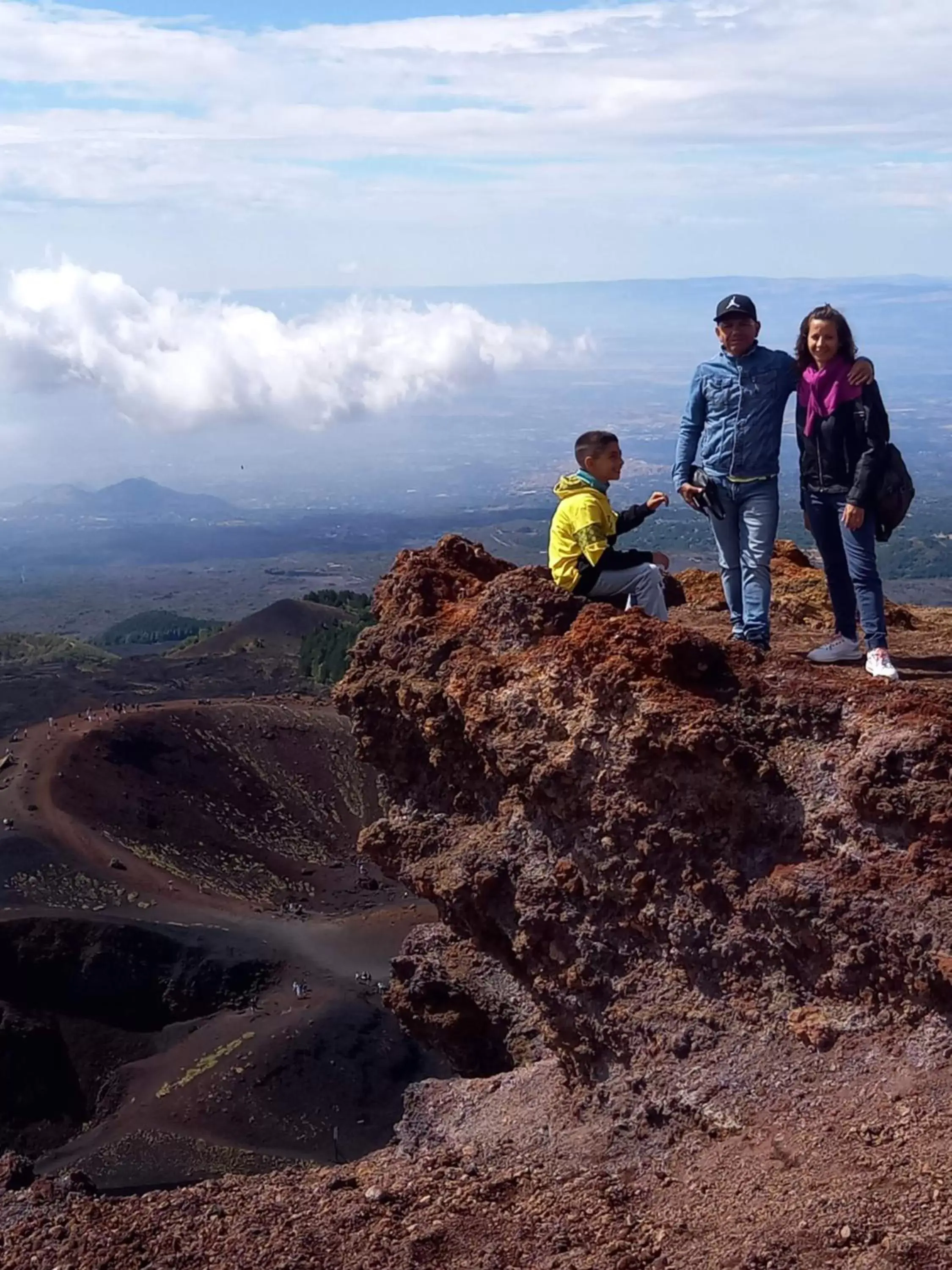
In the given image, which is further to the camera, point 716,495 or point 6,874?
point 6,874

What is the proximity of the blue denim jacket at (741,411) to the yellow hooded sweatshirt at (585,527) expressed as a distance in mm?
599

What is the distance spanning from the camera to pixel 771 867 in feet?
29.2

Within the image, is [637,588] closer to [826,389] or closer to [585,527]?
[585,527]

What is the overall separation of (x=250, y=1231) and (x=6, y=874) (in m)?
29.8

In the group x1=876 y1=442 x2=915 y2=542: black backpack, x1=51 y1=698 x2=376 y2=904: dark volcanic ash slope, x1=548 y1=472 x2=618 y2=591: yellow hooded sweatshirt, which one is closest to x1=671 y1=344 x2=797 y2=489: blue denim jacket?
x1=548 y1=472 x2=618 y2=591: yellow hooded sweatshirt

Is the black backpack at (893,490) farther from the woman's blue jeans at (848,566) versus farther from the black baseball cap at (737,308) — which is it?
the black baseball cap at (737,308)

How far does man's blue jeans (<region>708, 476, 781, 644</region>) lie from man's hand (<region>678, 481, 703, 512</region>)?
0.55 feet

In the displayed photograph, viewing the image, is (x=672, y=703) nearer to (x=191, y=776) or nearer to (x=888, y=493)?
(x=888, y=493)

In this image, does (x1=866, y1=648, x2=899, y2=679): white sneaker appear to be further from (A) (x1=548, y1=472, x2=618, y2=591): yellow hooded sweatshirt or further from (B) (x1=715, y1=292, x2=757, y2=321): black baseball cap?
(B) (x1=715, y1=292, x2=757, y2=321): black baseball cap

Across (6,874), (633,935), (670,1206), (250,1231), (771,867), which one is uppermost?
(771,867)

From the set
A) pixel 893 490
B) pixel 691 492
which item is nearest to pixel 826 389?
pixel 893 490

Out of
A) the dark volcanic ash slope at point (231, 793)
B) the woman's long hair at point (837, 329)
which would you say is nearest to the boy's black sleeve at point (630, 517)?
the woman's long hair at point (837, 329)

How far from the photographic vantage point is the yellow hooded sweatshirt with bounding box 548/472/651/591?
9883mm

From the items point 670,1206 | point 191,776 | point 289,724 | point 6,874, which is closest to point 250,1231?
point 670,1206
